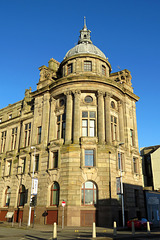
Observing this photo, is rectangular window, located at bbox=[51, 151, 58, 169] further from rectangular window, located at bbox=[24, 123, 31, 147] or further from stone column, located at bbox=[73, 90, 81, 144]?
rectangular window, located at bbox=[24, 123, 31, 147]

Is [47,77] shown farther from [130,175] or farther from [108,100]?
[130,175]

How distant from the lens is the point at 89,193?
31516 mm

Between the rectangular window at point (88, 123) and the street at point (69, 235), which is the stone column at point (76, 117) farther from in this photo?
the street at point (69, 235)

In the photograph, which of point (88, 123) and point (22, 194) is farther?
point (22, 194)

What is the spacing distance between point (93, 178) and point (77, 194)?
10.4ft

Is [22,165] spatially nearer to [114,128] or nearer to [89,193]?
[89,193]

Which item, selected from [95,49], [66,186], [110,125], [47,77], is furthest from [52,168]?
[95,49]

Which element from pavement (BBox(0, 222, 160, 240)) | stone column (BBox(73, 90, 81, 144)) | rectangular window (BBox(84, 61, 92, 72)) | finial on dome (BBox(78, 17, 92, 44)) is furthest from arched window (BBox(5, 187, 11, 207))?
finial on dome (BBox(78, 17, 92, 44))

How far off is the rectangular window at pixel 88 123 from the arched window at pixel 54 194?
8.86m

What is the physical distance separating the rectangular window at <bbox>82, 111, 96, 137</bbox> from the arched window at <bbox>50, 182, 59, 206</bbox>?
29.1ft

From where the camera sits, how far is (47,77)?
42.9 m

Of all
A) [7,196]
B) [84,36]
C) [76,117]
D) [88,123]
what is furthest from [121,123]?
[7,196]

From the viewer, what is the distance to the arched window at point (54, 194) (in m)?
32.9

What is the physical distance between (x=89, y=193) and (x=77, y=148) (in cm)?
661
